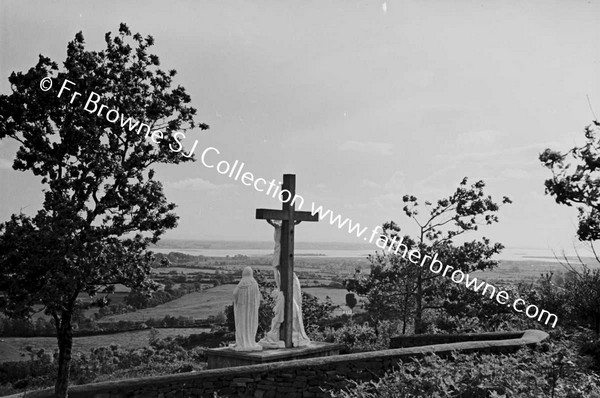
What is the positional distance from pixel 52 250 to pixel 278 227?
440 centimetres

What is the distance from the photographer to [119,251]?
12414 millimetres

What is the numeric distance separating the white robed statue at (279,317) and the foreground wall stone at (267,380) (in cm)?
212

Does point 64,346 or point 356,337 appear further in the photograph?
point 356,337

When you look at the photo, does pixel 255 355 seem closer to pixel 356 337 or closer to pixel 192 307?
pixel 356 337

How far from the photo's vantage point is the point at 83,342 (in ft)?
61.5

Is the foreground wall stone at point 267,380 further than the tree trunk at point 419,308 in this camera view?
No

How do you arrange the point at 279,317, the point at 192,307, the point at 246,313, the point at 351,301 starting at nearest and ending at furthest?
the point at 246,313 < the point at 279,317 < the point at 192,307 < the point at 351,301

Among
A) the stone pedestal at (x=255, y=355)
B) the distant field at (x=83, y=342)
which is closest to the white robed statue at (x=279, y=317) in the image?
the stone pedestal at (x=255, y=355)

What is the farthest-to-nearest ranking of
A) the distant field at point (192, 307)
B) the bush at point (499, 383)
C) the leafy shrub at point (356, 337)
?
the distant field at point (192, 307)
the leafy shrub at point (356, 337)
the bush at point (499, 383)

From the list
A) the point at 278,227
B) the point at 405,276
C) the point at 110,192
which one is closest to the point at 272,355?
the point at 278,227

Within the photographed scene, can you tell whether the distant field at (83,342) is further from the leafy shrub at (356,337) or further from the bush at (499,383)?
the bush at (499,383)

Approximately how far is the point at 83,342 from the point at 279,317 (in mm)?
8948

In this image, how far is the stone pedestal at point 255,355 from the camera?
11.2 metres

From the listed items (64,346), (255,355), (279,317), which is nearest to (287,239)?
(279,317)
